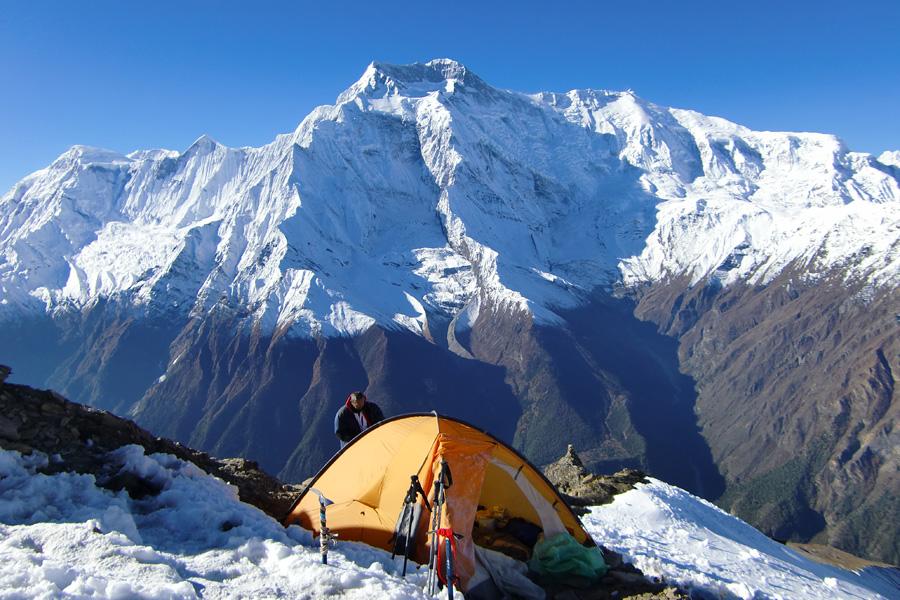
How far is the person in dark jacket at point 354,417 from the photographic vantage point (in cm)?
2461

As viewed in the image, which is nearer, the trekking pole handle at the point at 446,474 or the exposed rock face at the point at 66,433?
the exposed rock face at the point at 66,433

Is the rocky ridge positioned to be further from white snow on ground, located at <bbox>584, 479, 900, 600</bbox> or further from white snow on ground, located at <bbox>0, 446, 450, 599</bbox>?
white snow on ground, located at <bbox>584, 479, 900, 600</bbox>

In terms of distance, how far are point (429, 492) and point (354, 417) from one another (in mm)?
8044

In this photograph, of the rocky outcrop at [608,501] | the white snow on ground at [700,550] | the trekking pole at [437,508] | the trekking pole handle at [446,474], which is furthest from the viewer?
the white snow on ground at [700,550]

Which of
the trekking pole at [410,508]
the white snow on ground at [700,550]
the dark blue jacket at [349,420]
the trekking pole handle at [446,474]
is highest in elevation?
the dark blue jacket at [349,420]

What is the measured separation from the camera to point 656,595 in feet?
55.3

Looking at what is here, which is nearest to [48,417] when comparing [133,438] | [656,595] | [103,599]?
[133,438]

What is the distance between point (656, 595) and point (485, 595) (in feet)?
15.9

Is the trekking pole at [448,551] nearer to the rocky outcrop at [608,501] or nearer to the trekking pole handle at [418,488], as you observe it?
the trekking pole handle at [418,488]

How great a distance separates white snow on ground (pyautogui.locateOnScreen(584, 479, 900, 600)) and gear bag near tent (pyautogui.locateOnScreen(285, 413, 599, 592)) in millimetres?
4111

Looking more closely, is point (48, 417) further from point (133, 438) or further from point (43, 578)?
point (43, 578)

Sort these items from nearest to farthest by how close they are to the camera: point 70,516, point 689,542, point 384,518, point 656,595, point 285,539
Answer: point 70,516 < point 285,539 < point 656,595 < point 384,518 < point 689,542

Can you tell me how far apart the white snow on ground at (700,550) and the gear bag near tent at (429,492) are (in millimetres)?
4111

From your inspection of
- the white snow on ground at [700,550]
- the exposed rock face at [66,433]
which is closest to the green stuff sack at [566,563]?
the white snow on ground at [700,550]
